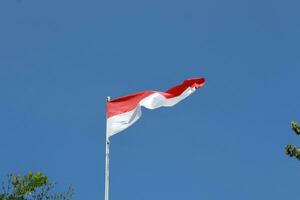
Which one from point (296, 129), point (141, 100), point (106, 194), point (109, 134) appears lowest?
point (106, 194)

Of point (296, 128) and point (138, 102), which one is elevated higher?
point (296, 128)

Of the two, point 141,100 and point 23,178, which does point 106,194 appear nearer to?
point 141,100

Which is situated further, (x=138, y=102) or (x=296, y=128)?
(x=296, y=128)

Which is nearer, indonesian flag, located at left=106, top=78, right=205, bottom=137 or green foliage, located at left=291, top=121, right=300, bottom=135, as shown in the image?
indonesian flag, located at left=106, top=78, right=205, bottom=137

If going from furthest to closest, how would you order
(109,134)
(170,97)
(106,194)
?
(170,97) < (109,134) < (106,194)

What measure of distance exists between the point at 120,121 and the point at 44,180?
13.4 m

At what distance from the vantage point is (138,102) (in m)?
19.3

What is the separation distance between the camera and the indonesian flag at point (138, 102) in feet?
62.0

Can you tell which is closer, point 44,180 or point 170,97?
point 170,97

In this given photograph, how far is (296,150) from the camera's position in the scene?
102 ft

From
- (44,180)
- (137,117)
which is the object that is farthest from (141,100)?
(44,180)

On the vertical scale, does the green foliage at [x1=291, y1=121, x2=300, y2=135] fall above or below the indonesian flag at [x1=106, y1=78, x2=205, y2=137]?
above

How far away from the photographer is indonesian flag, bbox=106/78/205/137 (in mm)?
18906

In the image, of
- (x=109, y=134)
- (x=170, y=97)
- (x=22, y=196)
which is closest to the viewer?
(x=109, y=134)
